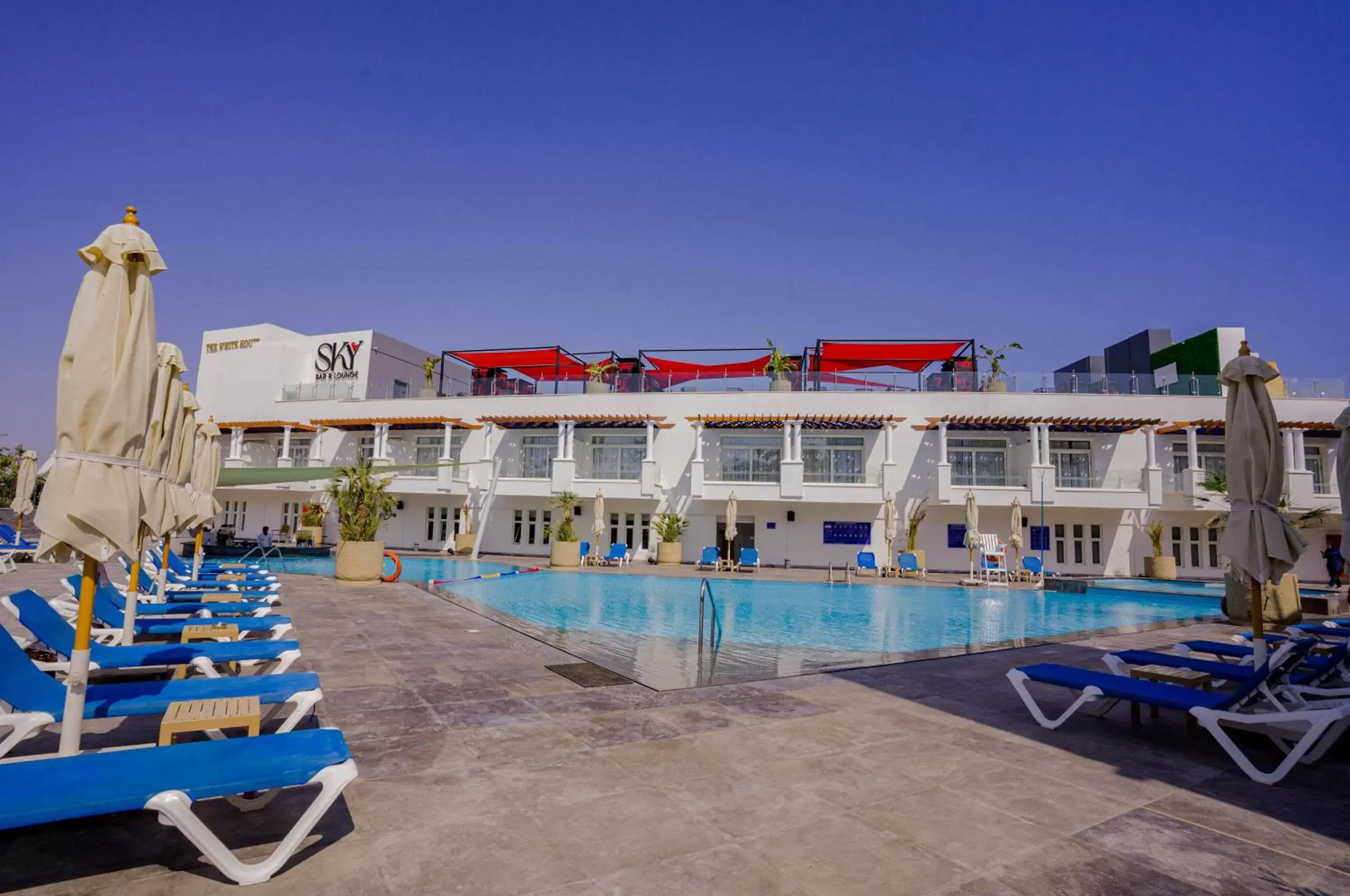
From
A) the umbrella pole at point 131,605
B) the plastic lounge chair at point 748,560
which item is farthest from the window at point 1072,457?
the umbrella pole at point 131,605

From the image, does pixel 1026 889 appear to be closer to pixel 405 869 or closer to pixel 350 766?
pixel 405 869

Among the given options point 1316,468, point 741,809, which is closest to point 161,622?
point 741,809

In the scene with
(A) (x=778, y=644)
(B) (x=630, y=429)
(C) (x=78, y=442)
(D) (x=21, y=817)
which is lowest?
(A) (x=778, y=644)

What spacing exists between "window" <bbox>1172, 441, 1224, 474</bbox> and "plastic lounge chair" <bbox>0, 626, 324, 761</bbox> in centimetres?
2843

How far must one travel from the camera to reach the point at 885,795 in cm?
372

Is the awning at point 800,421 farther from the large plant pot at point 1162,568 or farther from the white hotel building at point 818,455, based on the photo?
the large plant pot at point 1162,568

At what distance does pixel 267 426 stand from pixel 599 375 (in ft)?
50.3

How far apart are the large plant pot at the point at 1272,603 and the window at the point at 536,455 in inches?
844

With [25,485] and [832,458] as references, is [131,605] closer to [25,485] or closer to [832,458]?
[25,485]

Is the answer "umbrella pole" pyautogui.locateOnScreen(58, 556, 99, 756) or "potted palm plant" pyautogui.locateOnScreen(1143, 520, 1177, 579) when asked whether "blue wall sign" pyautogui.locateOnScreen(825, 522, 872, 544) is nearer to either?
"potted palm plant" pyautogui.locateOnScreen(1143, 520, 1177, 579)

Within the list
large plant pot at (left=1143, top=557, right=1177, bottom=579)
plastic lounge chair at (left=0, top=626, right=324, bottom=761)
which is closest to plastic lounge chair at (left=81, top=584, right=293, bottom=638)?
plastic lounge chair at (left=0, top=626, right=324, bottom=761)

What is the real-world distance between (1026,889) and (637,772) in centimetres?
205

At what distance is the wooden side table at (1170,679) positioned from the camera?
544cm

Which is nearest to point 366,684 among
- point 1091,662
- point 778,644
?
point 778,644
